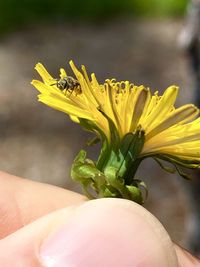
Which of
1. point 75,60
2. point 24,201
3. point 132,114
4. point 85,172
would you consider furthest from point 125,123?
point 75,60

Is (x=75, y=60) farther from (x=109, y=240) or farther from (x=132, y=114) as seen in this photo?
(x=109, y=240)

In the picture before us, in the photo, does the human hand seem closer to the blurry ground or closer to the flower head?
the flower head

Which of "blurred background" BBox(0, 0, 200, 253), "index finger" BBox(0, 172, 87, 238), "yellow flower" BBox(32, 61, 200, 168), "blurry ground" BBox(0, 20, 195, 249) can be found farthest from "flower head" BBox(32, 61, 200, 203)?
"blurred background" BBox(0, 0, 200, 253)

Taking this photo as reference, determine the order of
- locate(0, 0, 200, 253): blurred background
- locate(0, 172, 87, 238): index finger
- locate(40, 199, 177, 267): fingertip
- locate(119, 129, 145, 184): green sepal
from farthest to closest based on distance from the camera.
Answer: locate(0, 0, 200, 253): blurred background, locate(0, 172, 87, 238): index finger, locate(119, 129, 145, 184): green sepal, locate(40, 199, 177, 267): fingertip

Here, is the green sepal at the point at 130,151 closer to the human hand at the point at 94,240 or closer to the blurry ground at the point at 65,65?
the human hand at the point at 94,240

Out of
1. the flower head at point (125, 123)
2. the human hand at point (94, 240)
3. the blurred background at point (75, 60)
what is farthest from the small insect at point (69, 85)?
the blurred background at point (75, 60)

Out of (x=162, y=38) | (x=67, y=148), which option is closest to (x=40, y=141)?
(x=67, y=148)
